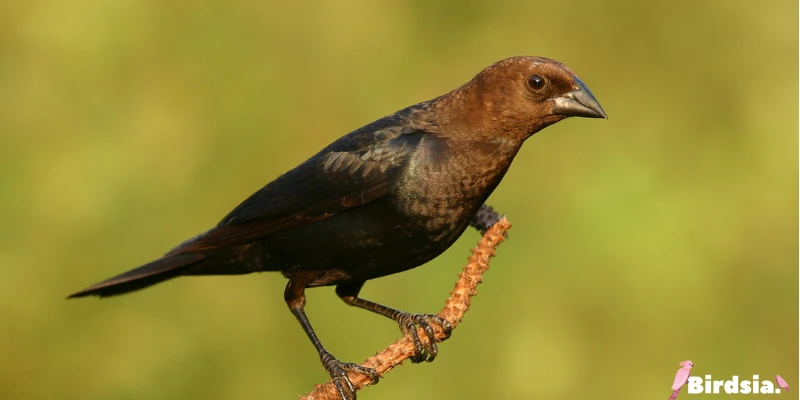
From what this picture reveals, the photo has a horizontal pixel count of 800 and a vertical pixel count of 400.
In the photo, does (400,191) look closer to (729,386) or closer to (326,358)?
(326,358)

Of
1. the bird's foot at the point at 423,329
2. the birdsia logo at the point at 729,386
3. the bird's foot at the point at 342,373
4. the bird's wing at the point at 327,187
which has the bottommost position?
the bird's foot at the point at 342,373

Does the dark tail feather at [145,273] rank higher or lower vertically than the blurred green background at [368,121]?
lower

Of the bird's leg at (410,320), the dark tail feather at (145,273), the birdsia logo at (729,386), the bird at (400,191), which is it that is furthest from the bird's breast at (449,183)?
the birdsia logo at (729,386)

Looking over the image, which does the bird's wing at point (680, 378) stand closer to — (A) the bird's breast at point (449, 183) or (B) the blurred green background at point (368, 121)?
(B) the blurred green background at point (368, 121)

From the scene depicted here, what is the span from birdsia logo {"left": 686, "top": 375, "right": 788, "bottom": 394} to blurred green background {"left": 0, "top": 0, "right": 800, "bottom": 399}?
0.42 ft

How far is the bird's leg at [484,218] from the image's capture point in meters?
3.89

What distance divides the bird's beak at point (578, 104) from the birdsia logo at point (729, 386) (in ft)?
4.96

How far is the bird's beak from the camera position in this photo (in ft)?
12.8

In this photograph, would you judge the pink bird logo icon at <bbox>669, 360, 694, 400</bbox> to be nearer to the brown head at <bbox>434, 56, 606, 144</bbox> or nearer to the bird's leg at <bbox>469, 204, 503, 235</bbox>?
the bird's leg at <bbox>469, 204, 503, 235</bbox>

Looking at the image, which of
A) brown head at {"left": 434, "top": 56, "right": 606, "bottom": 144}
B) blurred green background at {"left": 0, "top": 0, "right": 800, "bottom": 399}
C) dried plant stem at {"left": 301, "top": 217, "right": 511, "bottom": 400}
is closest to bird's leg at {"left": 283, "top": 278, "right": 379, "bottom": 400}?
dried plant stem at {"left": 301, "top": 217, "right": 511, "bottom": 400}

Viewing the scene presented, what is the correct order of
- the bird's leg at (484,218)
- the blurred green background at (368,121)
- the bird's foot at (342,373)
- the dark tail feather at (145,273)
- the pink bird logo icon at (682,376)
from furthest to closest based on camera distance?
the blurred green background at (368,121) → the dark tail feather at (145,273) → the pink bird logo icon at (682,376) → the bird's leg at (484,218) → the bird's foot at (342,373)

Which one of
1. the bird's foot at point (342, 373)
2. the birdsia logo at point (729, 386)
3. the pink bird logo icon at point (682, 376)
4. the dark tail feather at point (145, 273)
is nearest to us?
the bird's foot at point (342, 373)

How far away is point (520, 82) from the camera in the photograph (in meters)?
4.00

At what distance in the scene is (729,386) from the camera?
502 cm
